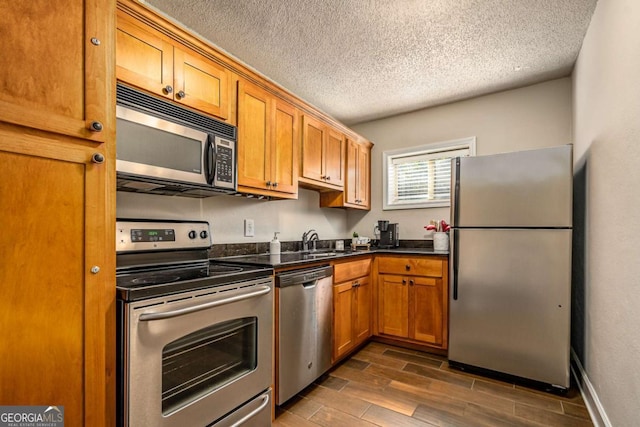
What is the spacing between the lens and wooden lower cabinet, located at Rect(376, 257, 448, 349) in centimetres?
279

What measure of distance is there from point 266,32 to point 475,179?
6.30ft

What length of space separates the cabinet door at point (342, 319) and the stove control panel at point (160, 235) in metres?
1.11

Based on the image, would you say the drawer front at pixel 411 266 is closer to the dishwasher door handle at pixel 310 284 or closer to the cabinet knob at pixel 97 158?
the dishwasher door handle at pixel 310 284

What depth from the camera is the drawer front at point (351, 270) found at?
99.6 inches

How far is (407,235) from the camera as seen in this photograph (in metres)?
3.67

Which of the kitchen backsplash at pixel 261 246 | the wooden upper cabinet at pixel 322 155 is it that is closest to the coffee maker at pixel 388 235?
the kitchen backsplash at pixel 261 246

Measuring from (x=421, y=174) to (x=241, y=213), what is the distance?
2217 millimetres

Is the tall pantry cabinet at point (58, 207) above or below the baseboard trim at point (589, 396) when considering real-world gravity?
above

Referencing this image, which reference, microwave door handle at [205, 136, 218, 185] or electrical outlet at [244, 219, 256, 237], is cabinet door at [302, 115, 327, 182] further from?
microwave door handle at [205, 136, 218, 185]

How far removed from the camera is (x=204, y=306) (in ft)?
4.52

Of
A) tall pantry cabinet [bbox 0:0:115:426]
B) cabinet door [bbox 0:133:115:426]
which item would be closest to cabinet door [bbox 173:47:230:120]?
tall pantry cabinet [bbox 0:0:115:426]

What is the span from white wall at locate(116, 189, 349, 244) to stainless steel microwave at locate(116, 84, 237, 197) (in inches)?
3.7

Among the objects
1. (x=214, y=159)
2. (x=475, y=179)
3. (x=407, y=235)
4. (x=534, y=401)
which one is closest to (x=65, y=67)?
(x=214, y=159)

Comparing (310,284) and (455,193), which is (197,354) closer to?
(310,284)
